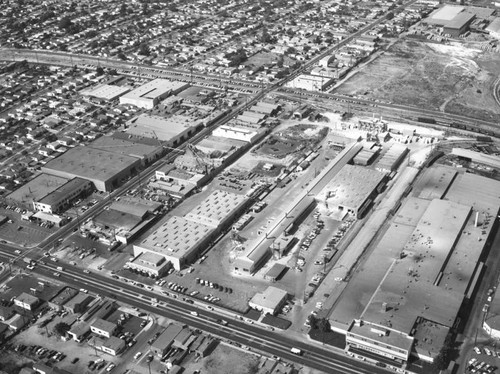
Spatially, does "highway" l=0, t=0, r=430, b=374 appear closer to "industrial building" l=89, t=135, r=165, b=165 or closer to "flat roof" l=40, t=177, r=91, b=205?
"industrial building" l=89, t=135, r=165, b=165

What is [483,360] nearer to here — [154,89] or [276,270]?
[276,270]

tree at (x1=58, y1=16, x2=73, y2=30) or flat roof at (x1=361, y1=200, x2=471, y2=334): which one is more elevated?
tree at (x1=58, y1=16, x2=73, y2=30)

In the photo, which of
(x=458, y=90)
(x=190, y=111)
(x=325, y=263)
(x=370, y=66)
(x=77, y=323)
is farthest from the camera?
(x=370, y=66)

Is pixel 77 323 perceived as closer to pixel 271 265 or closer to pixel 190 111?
pixel 271 265

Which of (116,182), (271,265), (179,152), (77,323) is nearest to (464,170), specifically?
(271,265)

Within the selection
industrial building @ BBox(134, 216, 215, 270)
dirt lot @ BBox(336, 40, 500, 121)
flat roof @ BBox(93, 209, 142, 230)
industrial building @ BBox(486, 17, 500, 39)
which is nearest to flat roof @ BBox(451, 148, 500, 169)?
dirt lot @ BBox(336, 40, 500, 121)
